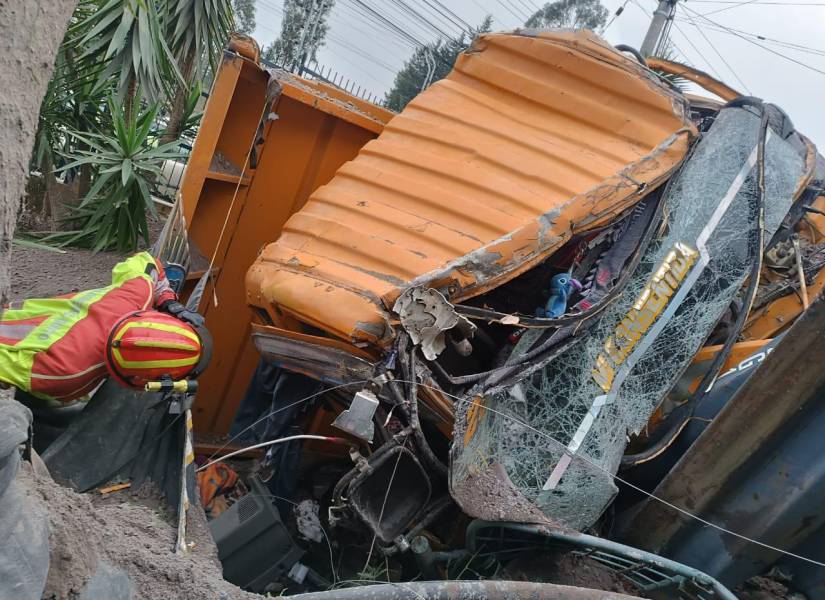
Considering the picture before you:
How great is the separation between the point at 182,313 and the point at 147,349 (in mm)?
504

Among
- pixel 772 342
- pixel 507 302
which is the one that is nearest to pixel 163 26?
pixel 507 302

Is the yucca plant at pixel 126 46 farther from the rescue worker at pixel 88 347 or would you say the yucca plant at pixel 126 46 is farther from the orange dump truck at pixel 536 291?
the rescue worker at pixel 88 347

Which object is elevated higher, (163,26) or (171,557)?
(163,26)

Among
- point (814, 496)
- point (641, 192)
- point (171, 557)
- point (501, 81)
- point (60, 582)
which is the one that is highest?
point (501, 81)

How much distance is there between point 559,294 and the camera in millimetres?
2945

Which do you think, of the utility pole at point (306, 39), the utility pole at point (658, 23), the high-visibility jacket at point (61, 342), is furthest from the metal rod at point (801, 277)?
the utility pole at point (658, 23)

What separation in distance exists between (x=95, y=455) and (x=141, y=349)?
411 mm

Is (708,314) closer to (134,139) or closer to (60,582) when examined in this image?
(60,582)

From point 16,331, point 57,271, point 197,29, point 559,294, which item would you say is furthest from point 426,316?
point 197,29

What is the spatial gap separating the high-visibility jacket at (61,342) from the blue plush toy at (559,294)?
1.54 m

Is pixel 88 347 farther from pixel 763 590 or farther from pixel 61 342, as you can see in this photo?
pixel 763 590

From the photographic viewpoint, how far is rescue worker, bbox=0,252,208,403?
2.21 m

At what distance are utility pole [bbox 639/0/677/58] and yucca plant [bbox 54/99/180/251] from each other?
9.60 metres

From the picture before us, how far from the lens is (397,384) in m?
2.45
